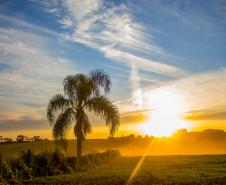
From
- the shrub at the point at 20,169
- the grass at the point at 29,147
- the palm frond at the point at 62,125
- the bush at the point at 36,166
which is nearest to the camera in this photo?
the bush at the point at 36,166

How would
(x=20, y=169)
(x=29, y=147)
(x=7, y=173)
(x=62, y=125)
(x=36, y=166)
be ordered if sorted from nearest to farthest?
(x=7, y=173), (x=20, y=169), (x=36, y=166), (x=62, y=125), (x=29, y=147)

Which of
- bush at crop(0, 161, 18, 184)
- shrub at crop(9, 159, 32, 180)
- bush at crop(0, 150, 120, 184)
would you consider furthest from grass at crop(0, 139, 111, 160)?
bush at crop(0, 161, 18, 184)

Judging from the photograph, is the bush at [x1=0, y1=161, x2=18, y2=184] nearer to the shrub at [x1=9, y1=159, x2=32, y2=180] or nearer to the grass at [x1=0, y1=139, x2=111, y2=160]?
the shrub at [x1=9, y1=159, x2=32, y2=180]

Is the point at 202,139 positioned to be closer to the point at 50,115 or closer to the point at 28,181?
the point at 50,115

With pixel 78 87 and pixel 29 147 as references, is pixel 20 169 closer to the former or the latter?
pixel 78 87

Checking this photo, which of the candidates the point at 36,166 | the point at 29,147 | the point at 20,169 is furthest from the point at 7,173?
the point at 29,147

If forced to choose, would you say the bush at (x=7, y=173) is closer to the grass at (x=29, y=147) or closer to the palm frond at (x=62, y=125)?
the grass at (x=29, y=147)

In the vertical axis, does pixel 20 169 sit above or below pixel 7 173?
above

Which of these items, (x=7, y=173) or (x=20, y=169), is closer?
(x=7, y=173)

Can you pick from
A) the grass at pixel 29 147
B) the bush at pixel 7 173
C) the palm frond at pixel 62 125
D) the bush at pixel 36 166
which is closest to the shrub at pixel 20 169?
the bush at pixel 36 166

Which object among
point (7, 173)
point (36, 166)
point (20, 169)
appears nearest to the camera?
point (7, 173)

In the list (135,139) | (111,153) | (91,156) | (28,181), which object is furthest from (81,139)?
(135,139)

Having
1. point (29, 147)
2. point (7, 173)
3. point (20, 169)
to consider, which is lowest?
point (7, 173)

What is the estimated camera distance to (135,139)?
105625mm
